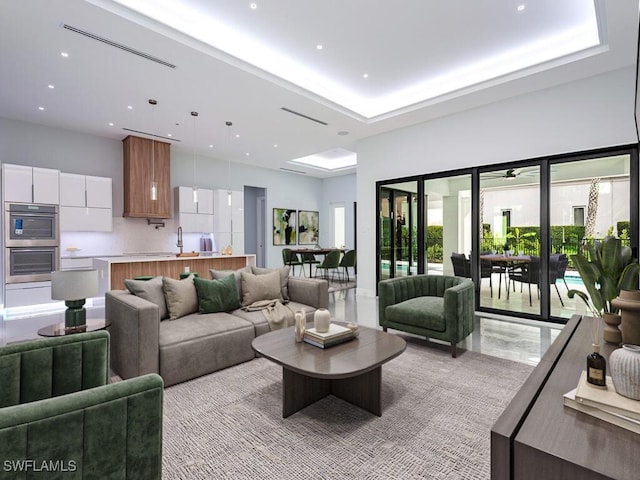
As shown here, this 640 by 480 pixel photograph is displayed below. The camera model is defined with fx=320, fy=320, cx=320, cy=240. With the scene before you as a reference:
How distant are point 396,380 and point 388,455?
932 mm

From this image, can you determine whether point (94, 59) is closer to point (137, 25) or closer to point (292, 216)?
point (137, 25)

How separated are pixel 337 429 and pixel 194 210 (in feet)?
21.9

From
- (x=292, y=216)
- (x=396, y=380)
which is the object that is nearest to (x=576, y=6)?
(x=396, y=380)

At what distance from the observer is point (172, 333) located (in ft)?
9.00

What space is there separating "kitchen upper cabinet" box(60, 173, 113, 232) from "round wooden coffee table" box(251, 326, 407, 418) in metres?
5.43

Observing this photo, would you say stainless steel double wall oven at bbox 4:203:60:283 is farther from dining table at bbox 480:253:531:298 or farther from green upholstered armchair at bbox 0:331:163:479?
Result: dining table at bbox 480:253:531:298

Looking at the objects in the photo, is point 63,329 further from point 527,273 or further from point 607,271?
point 527,273

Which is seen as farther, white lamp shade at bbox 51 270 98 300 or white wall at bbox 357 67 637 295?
white wall at bbox 357 67 637 295

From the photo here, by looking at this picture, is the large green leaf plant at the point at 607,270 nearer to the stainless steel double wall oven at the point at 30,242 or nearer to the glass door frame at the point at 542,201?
the glass door frame at the point at 542,201

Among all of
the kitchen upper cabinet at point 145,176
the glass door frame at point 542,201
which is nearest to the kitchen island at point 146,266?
the kitchen upper cabinet at point 145,176

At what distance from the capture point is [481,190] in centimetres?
516

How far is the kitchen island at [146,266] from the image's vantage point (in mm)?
5141

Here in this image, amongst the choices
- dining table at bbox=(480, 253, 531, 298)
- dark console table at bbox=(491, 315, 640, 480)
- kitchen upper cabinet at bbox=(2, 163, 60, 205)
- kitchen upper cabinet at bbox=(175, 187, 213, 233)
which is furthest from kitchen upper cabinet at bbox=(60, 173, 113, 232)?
dark console table at bbox=(491, 315, 640, 480)

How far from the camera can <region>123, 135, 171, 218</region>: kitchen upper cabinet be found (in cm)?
656
